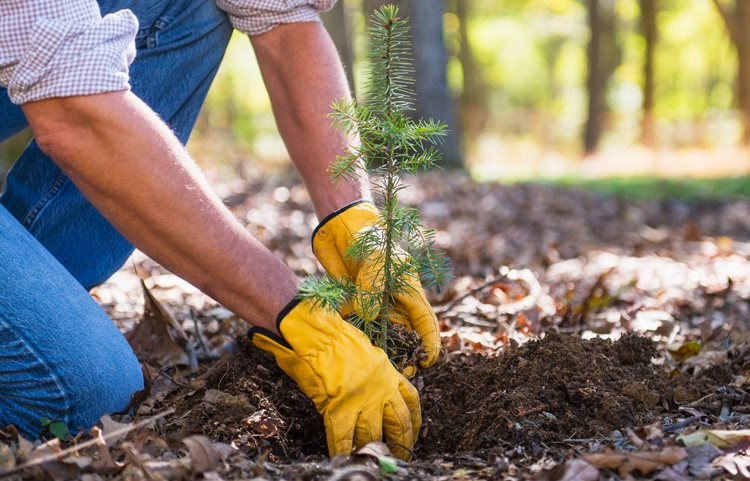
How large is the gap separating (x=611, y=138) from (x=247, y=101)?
13102mm

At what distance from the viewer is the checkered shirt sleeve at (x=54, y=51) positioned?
1.77m

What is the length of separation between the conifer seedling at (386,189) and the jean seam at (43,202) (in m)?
1.07

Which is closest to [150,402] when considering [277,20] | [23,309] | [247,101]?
[23,309]

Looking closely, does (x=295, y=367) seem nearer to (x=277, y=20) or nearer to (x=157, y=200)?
(x=157, y=200)

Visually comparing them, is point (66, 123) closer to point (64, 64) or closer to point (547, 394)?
point (64, 64)

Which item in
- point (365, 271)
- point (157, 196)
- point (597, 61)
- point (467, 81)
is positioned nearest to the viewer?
point (157, 196)

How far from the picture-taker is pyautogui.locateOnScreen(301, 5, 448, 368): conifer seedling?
189cm

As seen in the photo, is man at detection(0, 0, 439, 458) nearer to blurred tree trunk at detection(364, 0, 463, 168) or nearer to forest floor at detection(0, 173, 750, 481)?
forest floor at detection(0, 173, 750, 481)

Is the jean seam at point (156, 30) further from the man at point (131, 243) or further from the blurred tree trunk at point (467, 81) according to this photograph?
the blurred tree trunk at point (467, 81)

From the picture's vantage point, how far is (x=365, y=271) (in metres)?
2.11

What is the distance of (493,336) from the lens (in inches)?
108

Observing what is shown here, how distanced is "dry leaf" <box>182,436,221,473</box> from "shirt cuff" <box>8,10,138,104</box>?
83 centimetres

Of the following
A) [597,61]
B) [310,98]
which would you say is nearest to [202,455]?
[310,98]

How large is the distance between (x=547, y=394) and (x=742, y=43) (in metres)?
15.8
